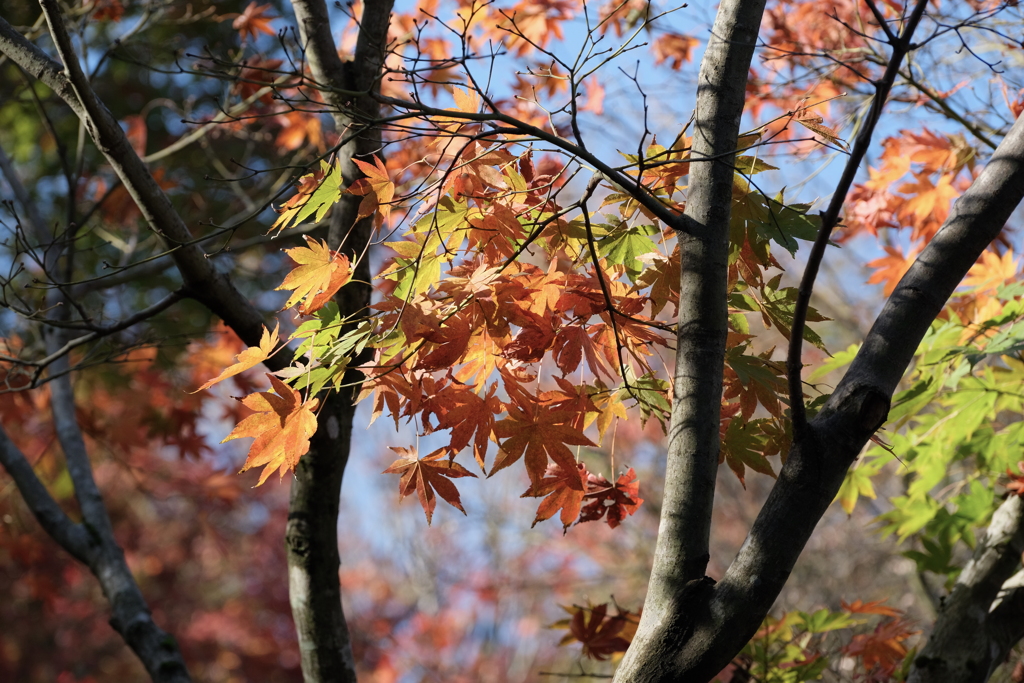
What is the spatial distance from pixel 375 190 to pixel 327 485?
739 millimetres

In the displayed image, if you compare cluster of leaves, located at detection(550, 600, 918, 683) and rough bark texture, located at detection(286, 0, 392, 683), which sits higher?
rough bark texture, located at detection(286, 0, 392, 683)

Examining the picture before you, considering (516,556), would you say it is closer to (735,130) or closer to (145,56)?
(145,56)

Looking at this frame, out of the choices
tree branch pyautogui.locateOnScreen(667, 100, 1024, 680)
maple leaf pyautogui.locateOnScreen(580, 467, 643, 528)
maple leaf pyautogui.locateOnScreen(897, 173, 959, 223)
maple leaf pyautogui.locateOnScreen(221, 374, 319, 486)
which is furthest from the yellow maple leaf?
maple leaf pyautogui.locateOnScreen(221, 374, 319, 486)

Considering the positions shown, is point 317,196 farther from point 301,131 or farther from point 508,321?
point 301,131

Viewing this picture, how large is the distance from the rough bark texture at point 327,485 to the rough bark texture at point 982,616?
1.30 metres

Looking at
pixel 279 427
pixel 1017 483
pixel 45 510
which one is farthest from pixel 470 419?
pixel 45 510

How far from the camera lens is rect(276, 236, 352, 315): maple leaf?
1264 mm

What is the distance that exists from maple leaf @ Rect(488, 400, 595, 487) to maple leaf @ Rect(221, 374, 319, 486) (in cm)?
30

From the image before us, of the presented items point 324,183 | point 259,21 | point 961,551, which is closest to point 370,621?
point 961,551

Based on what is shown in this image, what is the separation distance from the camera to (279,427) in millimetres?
1187

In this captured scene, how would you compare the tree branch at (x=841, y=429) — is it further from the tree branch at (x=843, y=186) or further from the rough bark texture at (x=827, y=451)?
the tree branch at (x=843, y=186)

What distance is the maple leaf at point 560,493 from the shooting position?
1.18 meters

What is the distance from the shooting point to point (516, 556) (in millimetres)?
7086

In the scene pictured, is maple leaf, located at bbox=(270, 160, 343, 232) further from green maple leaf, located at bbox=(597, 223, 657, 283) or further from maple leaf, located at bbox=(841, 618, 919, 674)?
maple leaf, located at bbox=(841, 618, 919, 674)
